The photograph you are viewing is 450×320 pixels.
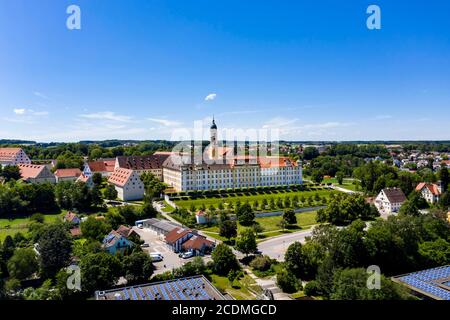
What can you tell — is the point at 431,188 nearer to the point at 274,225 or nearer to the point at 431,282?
the point at 274,225

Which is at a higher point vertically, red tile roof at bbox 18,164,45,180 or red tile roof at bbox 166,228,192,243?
red tile roof at bbox 18,164,45,180

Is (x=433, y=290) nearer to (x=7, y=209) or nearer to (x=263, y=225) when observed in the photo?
(x=263, y=225)

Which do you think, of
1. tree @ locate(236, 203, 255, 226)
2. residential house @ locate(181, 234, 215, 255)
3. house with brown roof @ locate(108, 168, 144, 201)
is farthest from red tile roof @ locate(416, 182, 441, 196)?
house with brown roof @ locate(108, 168, 144, 201)

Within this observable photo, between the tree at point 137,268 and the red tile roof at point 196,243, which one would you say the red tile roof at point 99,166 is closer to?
the red tile roof at point 196,243

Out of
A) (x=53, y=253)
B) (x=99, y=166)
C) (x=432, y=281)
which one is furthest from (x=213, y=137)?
(x=432, y=281)

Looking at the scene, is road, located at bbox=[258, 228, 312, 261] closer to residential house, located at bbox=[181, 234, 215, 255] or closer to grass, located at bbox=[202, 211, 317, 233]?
grass, located at bbox=[202, 211, 317, 233]
